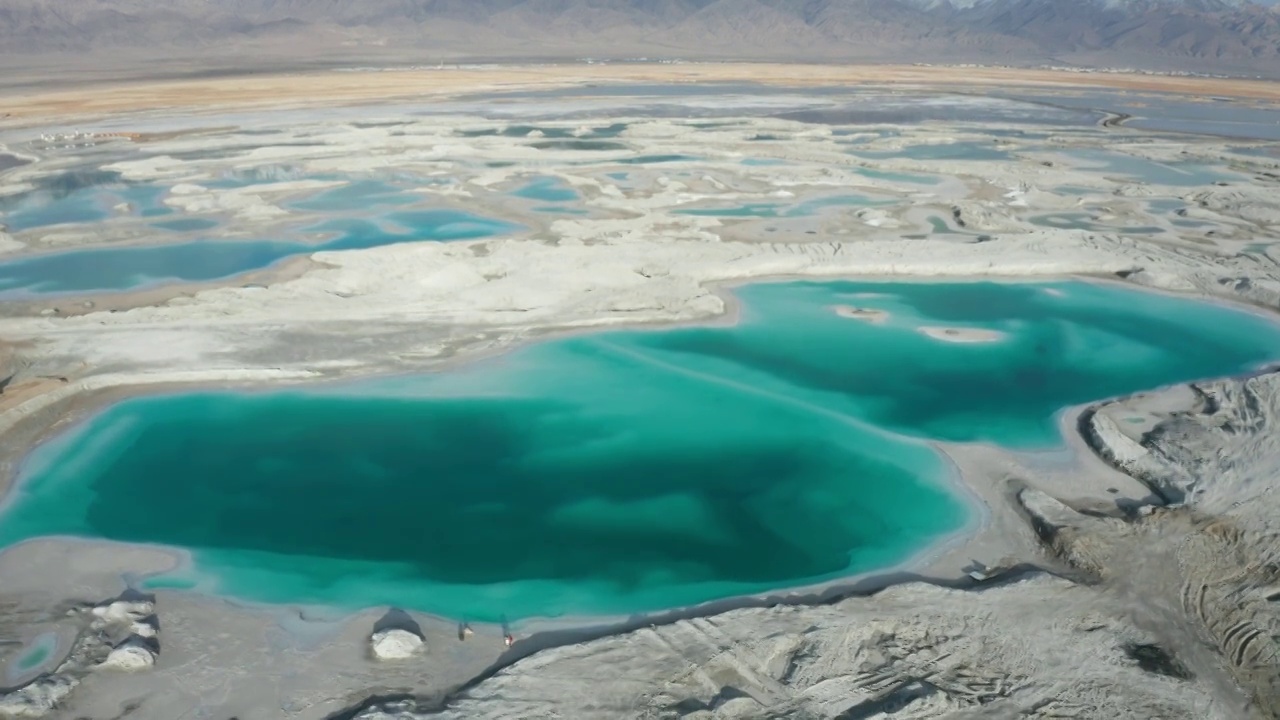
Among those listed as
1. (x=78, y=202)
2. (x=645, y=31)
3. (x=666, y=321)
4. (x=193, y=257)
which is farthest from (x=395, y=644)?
(x=645, y=31)

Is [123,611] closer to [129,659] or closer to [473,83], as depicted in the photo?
[129,659]

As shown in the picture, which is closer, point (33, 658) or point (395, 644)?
point (33, 658)

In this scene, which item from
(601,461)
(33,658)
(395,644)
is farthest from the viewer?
(601,461)

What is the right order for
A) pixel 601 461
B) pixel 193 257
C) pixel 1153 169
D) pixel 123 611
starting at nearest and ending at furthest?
1. pixel 123 611
2. pixel 601 461
3. pixel 193 257
4. pixel 1153 169

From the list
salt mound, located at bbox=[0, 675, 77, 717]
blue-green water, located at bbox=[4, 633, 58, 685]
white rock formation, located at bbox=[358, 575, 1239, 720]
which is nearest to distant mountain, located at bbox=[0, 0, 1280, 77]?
blue-green water, located at bbox=[4, 633, 58, 685]

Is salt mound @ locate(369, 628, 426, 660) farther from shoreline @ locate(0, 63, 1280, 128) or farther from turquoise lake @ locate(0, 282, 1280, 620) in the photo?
shoreline @ locate(0, 63, 1280, 128)

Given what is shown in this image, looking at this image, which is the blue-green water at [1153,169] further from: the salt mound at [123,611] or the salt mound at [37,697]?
the salt mound at [37,697]

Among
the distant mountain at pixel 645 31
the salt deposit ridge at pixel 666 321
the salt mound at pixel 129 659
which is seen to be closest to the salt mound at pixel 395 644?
the salt deposit ridge at pixel 666 321

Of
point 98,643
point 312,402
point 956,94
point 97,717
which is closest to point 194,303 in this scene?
Result: point 312,402
